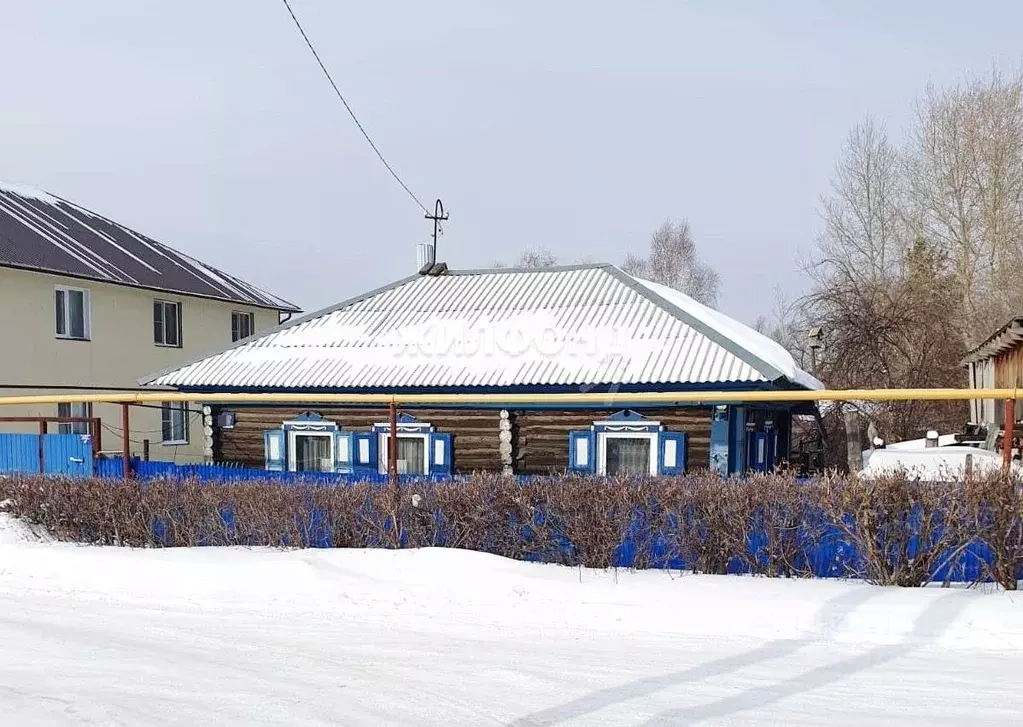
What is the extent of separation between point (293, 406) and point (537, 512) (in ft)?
23.3

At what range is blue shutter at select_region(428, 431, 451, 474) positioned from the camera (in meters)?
12.7

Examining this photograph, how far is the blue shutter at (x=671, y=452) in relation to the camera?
38.1ft

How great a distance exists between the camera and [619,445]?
1201 cm

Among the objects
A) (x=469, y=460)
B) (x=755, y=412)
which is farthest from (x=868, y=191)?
(x=469, y=460)

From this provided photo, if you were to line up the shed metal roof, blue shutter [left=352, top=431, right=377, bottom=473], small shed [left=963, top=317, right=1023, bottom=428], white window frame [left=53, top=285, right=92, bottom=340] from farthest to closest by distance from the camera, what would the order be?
1. white window frame [left=53, top=285, right=92, bottom=340]
2. small shed [left=963, top=317, right=1023, bottom=428]
3. the shed metal roof
4. blue shutter [left=352, top=431, right=377, bottom=473]

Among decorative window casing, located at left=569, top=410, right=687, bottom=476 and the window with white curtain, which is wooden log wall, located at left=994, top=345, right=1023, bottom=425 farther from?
the window with white curtain

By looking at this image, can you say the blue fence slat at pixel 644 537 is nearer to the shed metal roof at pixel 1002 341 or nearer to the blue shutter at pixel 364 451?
the blue shutter at pixel 364 451

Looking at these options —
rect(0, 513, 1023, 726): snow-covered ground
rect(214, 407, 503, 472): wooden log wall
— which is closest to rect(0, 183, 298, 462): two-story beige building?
rect(214, 407, 503, 472): wooden log wall

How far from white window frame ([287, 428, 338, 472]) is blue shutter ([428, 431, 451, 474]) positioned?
1558 mm

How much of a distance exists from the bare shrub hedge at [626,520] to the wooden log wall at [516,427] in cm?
446

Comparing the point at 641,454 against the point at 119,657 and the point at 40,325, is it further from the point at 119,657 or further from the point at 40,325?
the point at 40,325

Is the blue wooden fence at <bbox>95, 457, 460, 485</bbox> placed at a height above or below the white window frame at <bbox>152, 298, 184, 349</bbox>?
below

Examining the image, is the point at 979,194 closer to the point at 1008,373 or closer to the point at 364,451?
the point at 1008,373

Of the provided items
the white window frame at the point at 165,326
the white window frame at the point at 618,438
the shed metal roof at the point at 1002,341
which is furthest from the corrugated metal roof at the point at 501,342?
the white window frame at the point at 165,326
